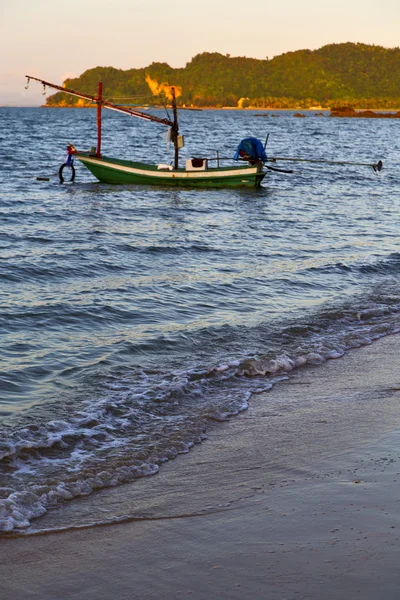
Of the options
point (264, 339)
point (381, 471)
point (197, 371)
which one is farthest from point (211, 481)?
point (264, 339)

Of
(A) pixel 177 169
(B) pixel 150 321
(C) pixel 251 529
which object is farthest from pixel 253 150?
(C) pixel 251 529

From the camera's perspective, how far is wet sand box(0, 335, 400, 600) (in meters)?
4.04

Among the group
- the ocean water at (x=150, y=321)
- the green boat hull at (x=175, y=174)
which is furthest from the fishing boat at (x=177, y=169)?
the ocean water at (x=150, y=321)

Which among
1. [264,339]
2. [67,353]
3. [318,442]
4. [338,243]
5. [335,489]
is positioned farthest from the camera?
[338,243]

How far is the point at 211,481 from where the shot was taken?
552cm

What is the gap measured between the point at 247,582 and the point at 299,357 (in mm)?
5025

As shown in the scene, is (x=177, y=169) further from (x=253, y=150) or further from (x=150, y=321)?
(x=150, y=321)

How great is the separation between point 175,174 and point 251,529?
27.0 metres

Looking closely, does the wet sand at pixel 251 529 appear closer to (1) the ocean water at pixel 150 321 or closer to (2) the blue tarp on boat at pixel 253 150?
(1) the ocean water at pixel 150 321

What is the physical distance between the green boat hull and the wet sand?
24753mm

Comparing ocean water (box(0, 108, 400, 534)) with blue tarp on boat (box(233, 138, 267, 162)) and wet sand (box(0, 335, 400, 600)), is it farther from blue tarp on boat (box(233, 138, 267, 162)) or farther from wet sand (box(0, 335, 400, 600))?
blue tarp on boat (box(233, 138, 267, 162))

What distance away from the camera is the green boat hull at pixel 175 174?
1213 inches

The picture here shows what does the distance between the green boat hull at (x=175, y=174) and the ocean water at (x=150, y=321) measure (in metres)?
5.51

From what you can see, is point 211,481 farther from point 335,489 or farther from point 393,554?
point 393,554
